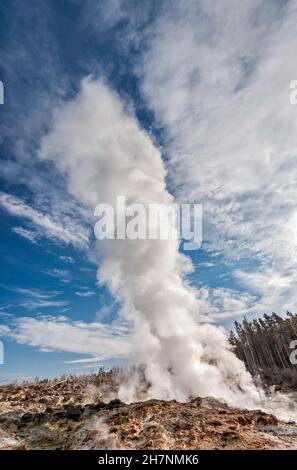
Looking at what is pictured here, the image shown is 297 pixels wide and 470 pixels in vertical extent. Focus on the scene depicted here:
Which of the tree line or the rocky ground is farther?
the tree line

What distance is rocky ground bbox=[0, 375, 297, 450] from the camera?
36.9ft

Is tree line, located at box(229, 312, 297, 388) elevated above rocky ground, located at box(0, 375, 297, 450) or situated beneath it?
elevated above

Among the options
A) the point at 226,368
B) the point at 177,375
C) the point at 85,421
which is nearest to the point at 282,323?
the point at 226,368

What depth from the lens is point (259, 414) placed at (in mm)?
15625

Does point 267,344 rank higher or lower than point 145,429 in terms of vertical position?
higher

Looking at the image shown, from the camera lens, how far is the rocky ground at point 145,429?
11.2m

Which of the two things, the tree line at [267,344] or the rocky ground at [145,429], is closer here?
the rocky ground at [145,429]

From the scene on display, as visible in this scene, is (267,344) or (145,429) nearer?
(145,429)

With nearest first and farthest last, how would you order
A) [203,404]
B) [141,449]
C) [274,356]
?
[141,449] < [203,404] < [274,356]

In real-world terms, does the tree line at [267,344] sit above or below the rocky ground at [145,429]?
above

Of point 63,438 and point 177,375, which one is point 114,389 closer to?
point 177,375

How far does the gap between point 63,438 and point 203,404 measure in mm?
11095

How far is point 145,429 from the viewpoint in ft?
41.9
